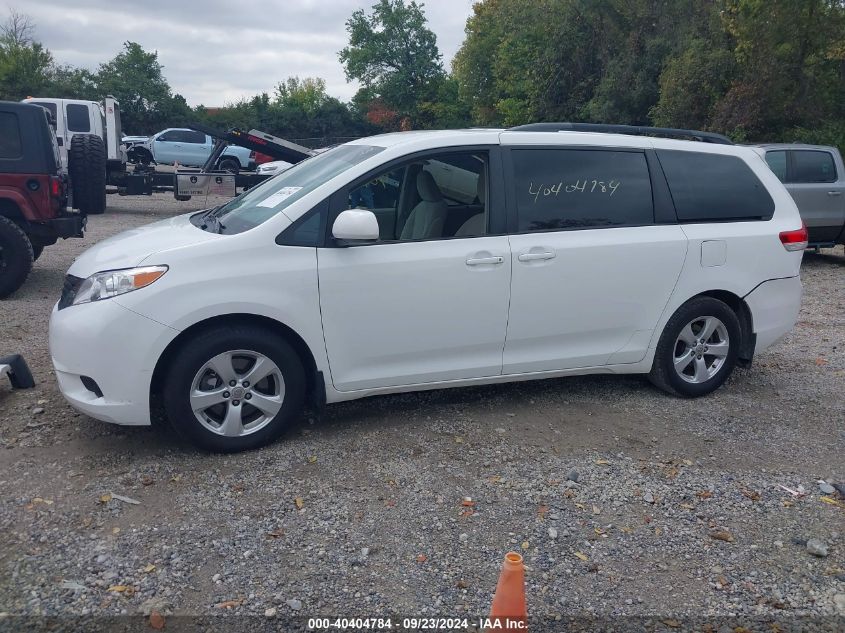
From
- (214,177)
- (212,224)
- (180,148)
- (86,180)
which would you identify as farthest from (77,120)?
(212,224)

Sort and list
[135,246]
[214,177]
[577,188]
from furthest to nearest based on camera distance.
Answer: [214,177] → [577,188] → [135,246]

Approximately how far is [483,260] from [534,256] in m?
0.35

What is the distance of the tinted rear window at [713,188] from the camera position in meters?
5.51

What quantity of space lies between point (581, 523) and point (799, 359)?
3.96 m

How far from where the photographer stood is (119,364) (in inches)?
167

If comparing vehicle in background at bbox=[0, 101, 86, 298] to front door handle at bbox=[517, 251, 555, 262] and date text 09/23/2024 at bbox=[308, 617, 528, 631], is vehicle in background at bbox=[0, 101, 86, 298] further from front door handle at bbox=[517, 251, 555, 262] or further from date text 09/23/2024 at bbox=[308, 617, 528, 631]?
date text 09/23/2024 at bbox=[308, 617, 528, 631]

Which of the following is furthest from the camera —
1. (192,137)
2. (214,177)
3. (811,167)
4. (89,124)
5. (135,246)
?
(192,137)

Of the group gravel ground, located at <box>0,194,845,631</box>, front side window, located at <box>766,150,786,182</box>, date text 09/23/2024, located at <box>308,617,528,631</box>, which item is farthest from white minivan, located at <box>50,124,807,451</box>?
front side window, located at <box>766,150,786,182</box>

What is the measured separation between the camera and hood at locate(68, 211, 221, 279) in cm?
445

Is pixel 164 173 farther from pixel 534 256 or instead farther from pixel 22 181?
pixel 534 256

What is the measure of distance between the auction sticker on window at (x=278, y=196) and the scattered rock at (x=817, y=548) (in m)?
3.36

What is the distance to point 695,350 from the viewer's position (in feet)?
18.4

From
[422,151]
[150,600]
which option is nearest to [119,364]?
[150,600]

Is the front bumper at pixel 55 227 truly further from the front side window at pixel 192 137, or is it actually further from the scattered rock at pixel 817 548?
the front side window at pixel 192 137
